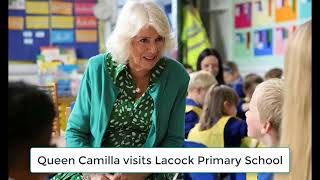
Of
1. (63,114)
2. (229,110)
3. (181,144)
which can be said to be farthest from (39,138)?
(229,110)

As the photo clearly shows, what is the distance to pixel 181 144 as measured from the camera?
139 centimetres

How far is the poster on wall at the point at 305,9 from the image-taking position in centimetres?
134

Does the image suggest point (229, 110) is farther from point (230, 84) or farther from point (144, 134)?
point (144, 134)

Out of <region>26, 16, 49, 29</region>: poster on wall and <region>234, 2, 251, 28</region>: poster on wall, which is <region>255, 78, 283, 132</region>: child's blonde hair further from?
<region>26, 16, 49, 29</region>: poster on wall

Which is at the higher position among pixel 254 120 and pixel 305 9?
pixel 305 9

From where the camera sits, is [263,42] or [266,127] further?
[263,42]

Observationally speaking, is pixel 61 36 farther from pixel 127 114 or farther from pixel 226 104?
pixel 226 104

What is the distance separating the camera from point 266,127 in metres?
1.24

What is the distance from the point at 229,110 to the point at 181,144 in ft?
1.36

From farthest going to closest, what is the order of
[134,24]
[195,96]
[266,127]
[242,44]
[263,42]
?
[263,42], [242,44], [195,96], [134,24], [266,127]

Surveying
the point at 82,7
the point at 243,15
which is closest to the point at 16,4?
the point at 82,7

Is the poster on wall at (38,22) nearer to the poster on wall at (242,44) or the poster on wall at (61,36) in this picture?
the poster on wall at (61,36)

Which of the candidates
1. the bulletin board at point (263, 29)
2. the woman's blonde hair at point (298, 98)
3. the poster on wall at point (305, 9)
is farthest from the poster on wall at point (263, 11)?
the woman's blonde hair at point (298, 98)

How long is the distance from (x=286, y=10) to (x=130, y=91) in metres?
0.54
